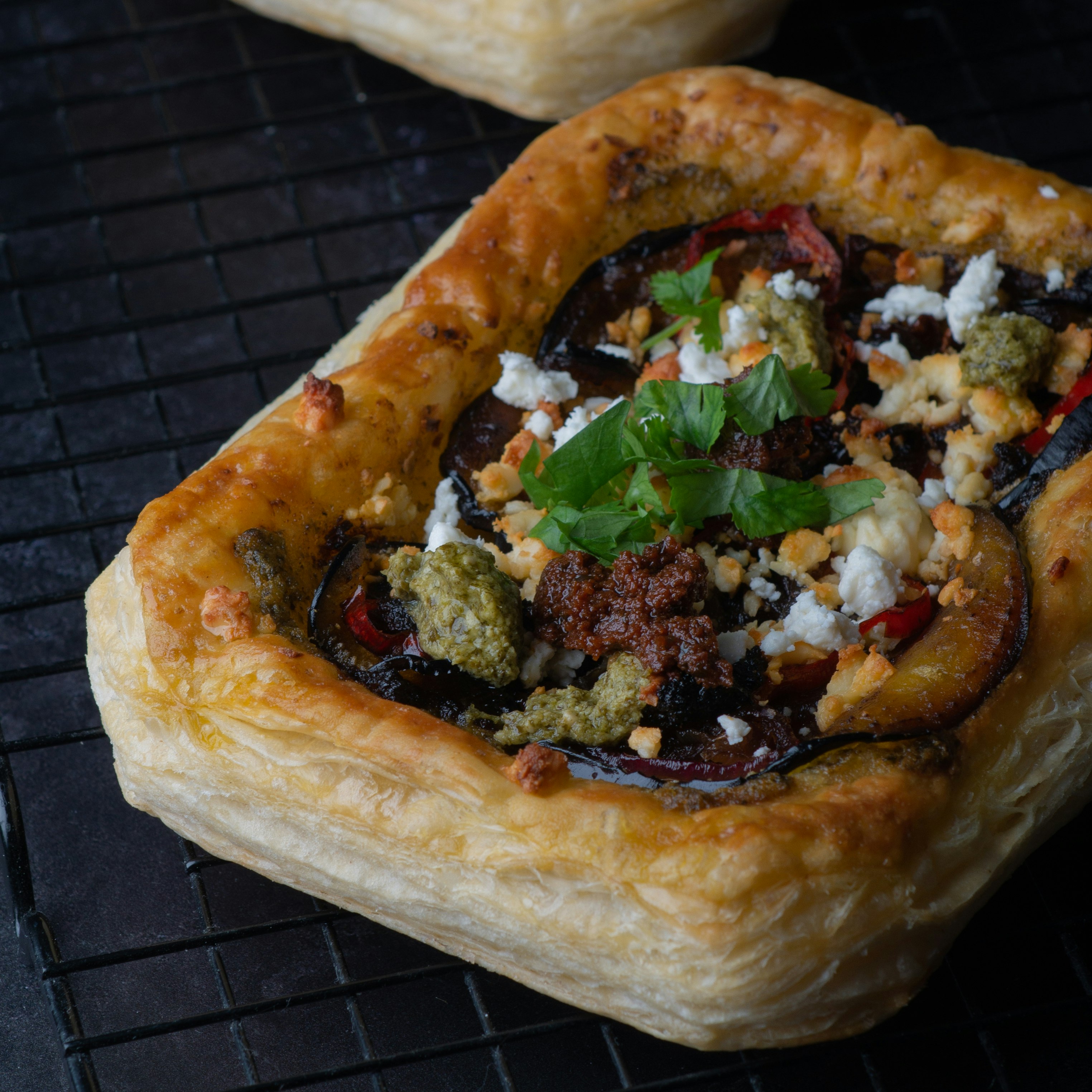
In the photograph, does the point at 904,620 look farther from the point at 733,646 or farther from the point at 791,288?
the point at 791,288

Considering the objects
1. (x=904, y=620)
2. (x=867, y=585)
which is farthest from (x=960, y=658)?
(x=867, y=585)

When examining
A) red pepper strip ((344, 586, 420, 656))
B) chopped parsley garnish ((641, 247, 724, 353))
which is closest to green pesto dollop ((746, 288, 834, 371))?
chopped parsley garnish ((641, 247, 724, 353))

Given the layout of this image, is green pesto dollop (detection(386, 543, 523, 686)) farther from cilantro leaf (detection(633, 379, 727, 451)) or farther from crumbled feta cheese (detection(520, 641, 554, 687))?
cilantro leaf (detection(633, 379, 727, 451))

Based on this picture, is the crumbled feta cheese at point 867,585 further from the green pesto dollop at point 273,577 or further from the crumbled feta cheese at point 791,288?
the green pesto dollop at point 273,577

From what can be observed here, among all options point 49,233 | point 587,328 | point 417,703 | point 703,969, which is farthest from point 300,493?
point 49,233

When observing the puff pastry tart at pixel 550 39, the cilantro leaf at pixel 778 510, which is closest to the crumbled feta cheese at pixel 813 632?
the cilantro leaf at pixel 778 510
